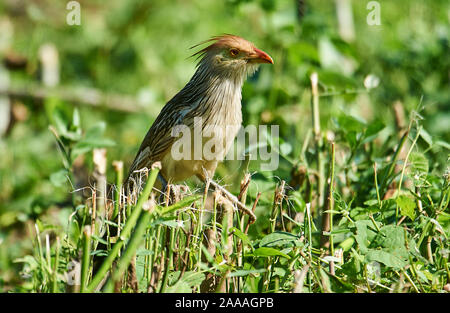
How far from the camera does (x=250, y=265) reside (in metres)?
2.32

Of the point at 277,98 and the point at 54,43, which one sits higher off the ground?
the point at 54,43

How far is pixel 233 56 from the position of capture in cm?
353

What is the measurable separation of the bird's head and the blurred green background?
47cm

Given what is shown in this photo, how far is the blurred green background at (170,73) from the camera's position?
13.8 feet

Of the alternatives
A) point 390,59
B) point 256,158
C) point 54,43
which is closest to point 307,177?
point 256,158

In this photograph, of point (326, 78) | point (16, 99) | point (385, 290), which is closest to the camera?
point (385, 290)

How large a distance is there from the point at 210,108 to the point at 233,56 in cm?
33

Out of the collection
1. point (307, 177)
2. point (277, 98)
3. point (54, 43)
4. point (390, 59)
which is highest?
point (54, 43)

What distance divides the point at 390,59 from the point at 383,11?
1910mm

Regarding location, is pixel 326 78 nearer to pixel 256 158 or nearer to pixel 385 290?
pixel 256 158

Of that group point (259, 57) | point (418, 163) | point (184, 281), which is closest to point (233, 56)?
point (259, 57)

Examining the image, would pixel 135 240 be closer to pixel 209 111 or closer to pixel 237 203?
pixel 237 203

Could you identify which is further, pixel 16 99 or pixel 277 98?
pixel 16 99
